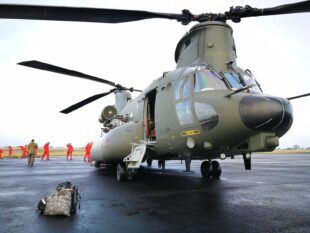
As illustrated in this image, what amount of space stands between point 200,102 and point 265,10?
284 centimetres

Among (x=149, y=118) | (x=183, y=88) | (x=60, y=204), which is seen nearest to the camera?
(x=60, y=204)

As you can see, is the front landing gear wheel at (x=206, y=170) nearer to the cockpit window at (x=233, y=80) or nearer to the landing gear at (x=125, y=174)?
the landing gear at (x=125, y=174)

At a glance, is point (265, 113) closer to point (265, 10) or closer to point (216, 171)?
point (265, 10)

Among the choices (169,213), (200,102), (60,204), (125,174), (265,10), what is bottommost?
(169,213)

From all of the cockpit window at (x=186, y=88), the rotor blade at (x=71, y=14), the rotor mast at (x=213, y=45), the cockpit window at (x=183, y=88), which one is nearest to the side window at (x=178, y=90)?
the cockpit window at (x=183, y=88)

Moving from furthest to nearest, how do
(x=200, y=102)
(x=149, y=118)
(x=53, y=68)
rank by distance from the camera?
(x=149, y=118) < (x=53, y=68) < (x=200, y=102)

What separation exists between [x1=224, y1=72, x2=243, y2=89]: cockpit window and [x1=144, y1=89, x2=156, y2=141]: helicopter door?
8.93 ft

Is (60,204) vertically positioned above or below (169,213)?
above

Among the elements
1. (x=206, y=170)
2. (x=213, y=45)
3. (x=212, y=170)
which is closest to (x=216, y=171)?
(x=212, y=170)

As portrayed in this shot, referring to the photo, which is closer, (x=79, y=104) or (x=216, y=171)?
(x=216, y=171)

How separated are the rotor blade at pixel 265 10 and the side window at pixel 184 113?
279 cm

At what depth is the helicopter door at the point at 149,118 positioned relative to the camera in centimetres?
903

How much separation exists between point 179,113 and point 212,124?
49.0 inches

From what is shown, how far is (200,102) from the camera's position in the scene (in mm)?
6551
